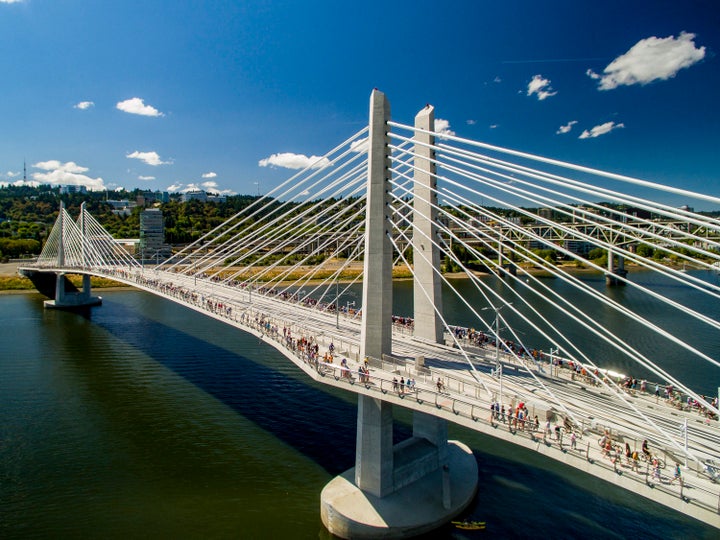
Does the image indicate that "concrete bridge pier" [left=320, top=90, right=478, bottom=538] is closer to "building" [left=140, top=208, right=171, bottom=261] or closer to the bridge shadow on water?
the bridge shadow on water

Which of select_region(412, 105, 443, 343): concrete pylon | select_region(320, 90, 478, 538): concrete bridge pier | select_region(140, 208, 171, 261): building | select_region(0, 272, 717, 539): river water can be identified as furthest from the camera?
select_region(140, 208, 171, 261): building

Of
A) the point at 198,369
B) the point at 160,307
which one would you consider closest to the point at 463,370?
the point at 198,369

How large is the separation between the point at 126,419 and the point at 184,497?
286 inches

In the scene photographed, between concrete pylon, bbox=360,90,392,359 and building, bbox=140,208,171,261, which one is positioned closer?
concrete pylon, bbox=360,90,392,359

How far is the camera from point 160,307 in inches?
1834

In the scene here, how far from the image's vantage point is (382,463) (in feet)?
44.6

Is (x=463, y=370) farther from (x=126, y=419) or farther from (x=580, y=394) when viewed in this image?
(x=126, y=419)

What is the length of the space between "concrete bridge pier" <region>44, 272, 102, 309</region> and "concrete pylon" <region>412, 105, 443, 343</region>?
137 feet

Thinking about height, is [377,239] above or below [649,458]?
above

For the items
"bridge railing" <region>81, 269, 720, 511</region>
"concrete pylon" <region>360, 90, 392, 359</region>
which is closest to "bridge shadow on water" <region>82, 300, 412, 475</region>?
"bridge railing" <region>81, 269, 720, 511</region>

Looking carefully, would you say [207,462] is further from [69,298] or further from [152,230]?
[152,230]

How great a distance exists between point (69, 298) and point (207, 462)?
127 ft

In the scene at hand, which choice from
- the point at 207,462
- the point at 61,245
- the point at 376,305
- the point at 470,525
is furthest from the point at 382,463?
the point at 61,245

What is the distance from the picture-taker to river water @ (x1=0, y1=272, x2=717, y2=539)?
43.7 feet
